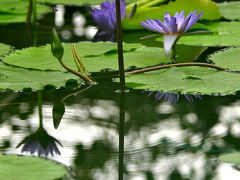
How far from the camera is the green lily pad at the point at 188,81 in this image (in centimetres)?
214

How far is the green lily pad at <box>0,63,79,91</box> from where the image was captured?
221cm

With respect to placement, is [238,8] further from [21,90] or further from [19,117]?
[19,117]

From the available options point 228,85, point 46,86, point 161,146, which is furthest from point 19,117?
point 228,85

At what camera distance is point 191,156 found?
161 centimetres

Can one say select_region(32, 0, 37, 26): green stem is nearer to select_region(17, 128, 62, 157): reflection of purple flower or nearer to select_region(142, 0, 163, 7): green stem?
select_region(142, 0, 163, 7): green stem

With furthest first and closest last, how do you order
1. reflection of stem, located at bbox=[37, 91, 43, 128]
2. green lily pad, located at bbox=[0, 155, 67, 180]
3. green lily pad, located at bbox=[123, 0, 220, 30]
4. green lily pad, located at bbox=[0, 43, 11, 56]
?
1. green lily pad, located at bbox=[123, 0, 220, 30]
2. green lily pad, located at bbox=[0, 43, 11, 56]
3. reflection of stem, located at bbox=[37, 91, 43, 128]
4. green lily pad, located at bbox=[0, 155, 67, 180]

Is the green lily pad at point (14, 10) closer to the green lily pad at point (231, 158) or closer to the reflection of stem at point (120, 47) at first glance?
the reflection of stem at point (120, 47)

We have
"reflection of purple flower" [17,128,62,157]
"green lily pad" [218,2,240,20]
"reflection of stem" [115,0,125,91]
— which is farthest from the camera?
"green lily pad" [218,2,240,20]

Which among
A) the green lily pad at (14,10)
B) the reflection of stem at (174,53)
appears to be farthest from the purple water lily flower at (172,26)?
the green lily pad at (14,10)

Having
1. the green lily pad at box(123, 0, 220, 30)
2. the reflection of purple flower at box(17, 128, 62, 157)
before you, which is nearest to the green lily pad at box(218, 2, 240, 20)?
the green lily pad at box(123, 0, 220, 30)

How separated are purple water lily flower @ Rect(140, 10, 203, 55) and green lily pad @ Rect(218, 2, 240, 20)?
105cm

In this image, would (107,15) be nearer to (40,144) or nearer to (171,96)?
(171,96)

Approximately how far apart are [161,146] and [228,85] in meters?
0.56

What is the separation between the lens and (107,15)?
3.09 m
